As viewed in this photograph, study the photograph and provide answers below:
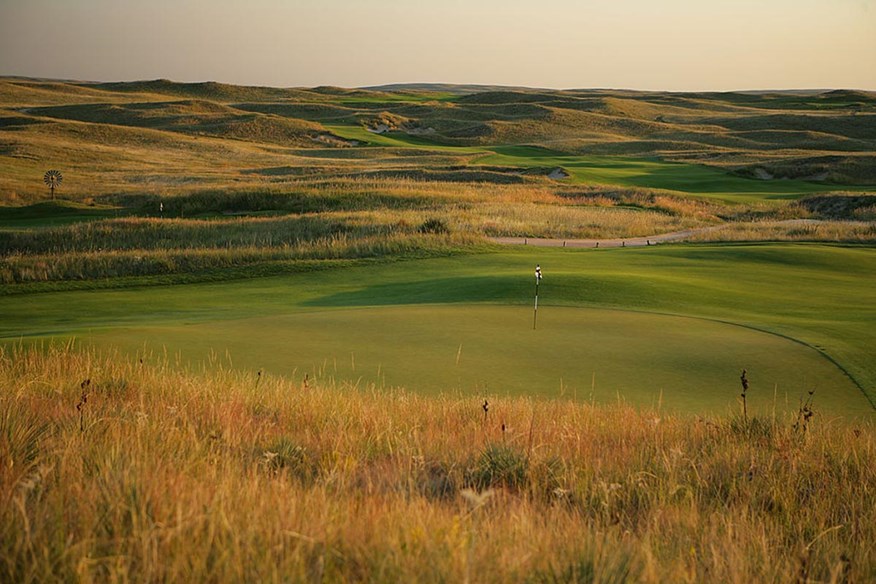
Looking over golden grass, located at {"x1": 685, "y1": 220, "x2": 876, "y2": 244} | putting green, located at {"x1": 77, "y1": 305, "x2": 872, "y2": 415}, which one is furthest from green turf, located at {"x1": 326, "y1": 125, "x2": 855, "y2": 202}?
putting green, located at {"x1": 77, "y1": 305, "x2": 872, "y2": 415}

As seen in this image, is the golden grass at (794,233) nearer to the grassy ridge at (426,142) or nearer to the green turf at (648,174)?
the green turf at (648,174)

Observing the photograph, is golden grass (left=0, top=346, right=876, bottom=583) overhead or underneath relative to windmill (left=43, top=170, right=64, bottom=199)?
overhead

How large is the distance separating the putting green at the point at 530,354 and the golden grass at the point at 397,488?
1.24 meters

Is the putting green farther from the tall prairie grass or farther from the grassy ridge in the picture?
the grassy ridge

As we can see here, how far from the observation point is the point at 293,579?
3.31 m

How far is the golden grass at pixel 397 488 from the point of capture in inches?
139

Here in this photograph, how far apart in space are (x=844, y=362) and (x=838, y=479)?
16.2 ft

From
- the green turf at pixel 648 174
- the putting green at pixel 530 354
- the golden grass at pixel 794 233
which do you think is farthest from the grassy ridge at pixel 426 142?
the putting green at pixel 530 354

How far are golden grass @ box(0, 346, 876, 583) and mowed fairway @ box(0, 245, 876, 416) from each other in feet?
4.80

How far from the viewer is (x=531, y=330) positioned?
40.1 feet

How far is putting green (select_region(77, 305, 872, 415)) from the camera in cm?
938

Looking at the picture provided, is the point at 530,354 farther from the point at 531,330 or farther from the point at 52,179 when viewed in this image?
the point at 52,179

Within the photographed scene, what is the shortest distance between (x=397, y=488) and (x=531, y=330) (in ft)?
23.4

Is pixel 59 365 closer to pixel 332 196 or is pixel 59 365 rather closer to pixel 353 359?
pixel 353 359
